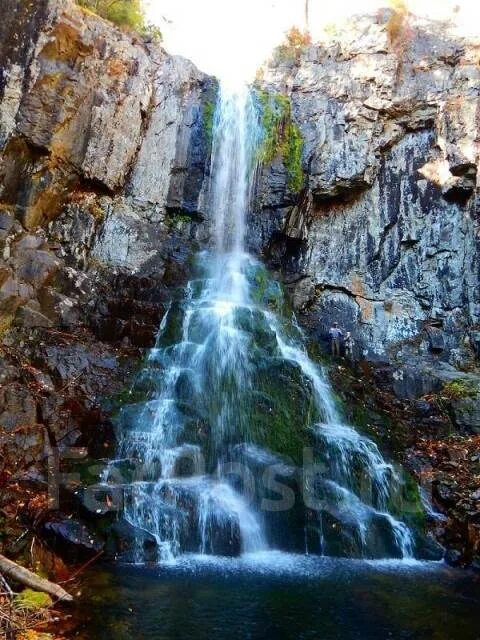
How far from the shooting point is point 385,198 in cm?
1338

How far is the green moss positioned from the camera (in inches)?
154

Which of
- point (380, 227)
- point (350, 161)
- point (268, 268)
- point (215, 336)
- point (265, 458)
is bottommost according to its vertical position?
point (265, 458)

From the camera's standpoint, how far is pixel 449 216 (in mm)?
12609

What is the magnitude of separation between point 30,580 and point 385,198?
12.0 meters

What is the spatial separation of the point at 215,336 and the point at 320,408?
2.45 meters

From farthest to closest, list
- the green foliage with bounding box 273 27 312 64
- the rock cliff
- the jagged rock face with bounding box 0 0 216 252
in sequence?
the green foliage with bounding box 273 27 312 64 < the jagged rock face with bounding box 0 0 216 252 < the rock cliff

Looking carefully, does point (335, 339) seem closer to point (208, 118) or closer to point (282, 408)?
point (282, 408)

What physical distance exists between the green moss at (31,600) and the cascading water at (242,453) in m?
1.77

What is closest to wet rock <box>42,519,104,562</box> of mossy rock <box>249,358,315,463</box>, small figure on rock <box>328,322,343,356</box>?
mossy rock <box>249,358,315,463</box>

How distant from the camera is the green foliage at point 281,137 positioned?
13461 mm

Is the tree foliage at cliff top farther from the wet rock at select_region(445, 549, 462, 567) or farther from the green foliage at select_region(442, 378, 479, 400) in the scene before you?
the wet rock at select_region(445, 549, 462, 567)

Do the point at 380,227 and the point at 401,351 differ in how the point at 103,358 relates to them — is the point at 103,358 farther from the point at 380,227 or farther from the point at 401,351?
A: the point at 380,227

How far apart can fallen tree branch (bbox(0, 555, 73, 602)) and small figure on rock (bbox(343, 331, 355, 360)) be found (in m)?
8.59

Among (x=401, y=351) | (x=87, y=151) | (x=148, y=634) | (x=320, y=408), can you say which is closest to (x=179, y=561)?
(x=148, y=634)
